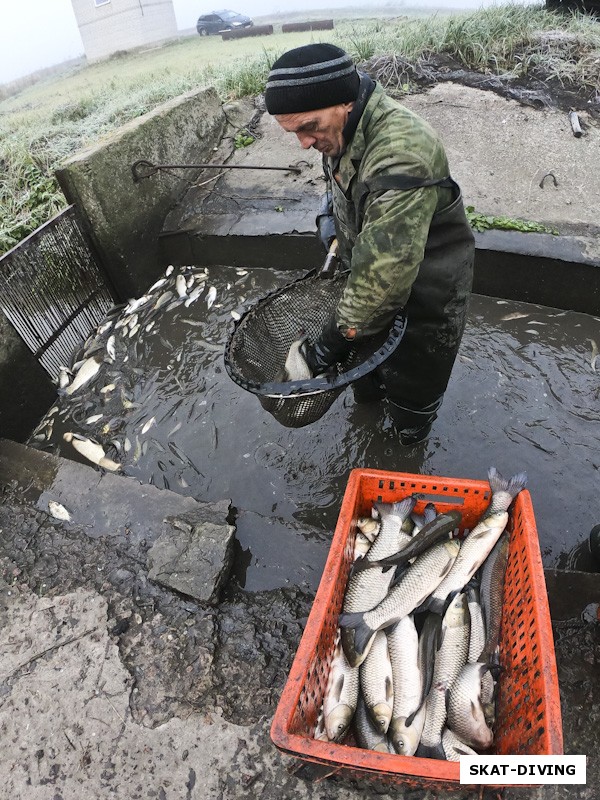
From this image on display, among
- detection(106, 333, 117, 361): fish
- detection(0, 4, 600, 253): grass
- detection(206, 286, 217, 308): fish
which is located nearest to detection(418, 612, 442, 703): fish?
detection(106, 333, 117, 361): fish

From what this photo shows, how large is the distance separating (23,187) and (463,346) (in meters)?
6.22

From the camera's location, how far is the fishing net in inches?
97.6

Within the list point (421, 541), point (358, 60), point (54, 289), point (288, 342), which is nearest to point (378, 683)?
point (421, 541)

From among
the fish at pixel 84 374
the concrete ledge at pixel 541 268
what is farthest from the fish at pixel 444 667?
the fish at pixel 84 374

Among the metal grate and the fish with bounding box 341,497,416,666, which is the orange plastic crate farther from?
the metal grate

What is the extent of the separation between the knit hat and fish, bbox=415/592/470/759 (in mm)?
2399

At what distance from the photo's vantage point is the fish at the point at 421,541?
7.68 feet

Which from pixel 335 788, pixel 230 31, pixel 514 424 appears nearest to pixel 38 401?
pixel 335 788

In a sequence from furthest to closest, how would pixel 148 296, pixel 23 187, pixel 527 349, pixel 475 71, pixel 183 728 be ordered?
pixel 475 71, pixel 23 187, pixel 148 296, pixel 527 349, pixel 183 728

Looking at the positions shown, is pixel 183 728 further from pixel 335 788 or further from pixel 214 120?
pixel 214 120

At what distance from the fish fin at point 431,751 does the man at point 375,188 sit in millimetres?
1805

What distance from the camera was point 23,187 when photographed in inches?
257

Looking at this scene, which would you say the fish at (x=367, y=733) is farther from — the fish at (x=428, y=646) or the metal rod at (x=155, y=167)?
the metal rod at (x=155, y=167)

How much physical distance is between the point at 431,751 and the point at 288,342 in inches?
95.0
